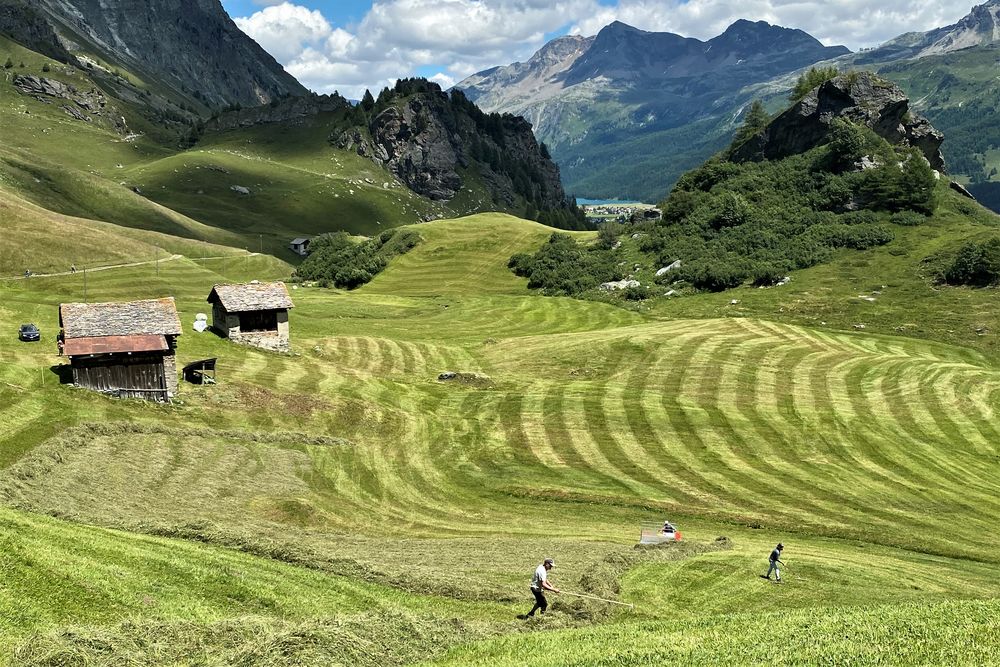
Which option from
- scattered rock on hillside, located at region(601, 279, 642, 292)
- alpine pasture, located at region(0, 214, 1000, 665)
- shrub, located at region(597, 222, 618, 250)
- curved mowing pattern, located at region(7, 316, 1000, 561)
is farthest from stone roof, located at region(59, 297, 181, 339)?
shrub, located at region(597, 222, 618, 250)

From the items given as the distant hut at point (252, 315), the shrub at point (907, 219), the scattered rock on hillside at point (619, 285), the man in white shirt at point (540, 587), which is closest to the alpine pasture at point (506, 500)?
the man in white shirt at point (540, 587)

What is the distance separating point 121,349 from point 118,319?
4.45 metres

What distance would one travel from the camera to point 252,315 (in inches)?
3440

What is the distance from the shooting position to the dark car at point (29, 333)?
70.8 metres

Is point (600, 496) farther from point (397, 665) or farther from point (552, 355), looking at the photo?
point (552, 355)

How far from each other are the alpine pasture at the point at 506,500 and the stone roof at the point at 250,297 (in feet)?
14.6

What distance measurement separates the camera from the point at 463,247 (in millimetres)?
194375

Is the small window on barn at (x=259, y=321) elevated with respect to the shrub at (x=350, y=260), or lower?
lower

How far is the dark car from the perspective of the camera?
7075 cm

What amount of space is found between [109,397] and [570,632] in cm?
4728

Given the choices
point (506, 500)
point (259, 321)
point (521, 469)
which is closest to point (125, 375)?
point (259, 321)

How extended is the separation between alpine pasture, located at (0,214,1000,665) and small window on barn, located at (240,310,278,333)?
3445mm

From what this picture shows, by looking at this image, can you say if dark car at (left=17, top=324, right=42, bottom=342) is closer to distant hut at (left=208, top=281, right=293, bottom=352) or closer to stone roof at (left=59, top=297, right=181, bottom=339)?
stone roof at (left=59, top=297, right=181, bottom=339)

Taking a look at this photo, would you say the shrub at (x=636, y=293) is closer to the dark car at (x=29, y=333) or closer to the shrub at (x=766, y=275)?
the shrub at (x=766, y=275)
